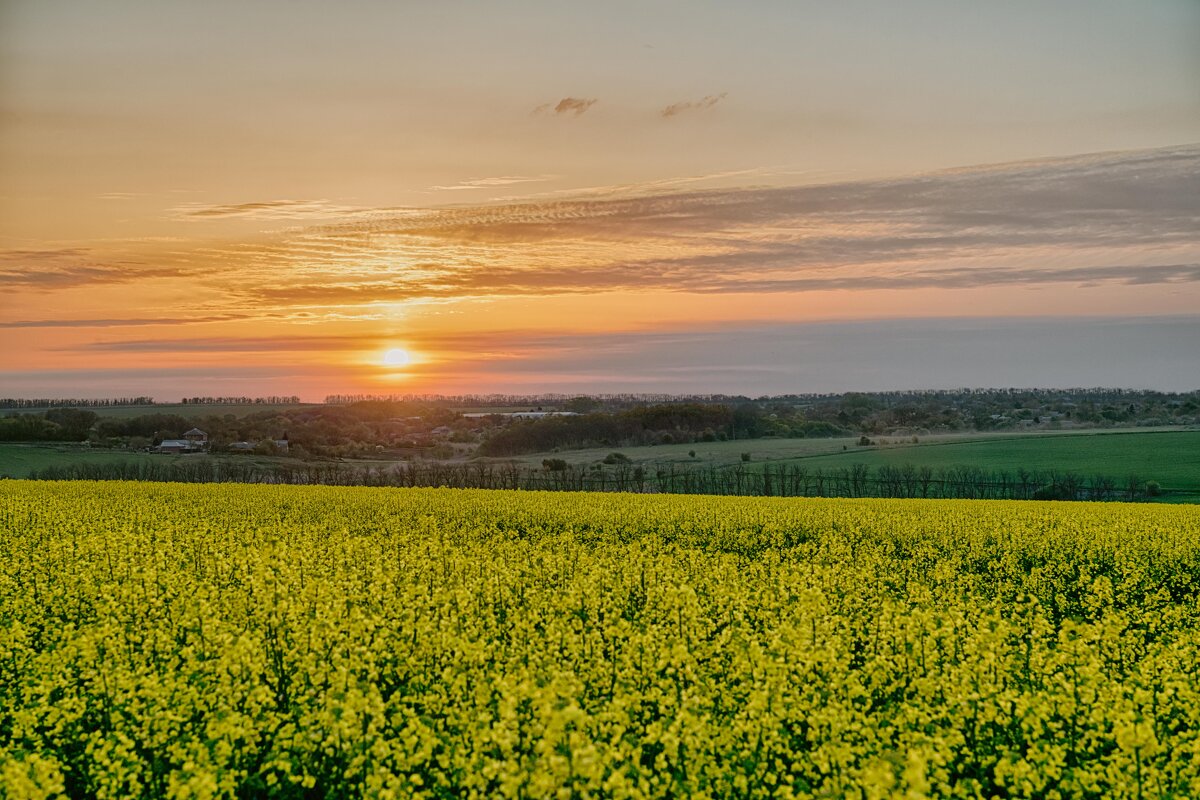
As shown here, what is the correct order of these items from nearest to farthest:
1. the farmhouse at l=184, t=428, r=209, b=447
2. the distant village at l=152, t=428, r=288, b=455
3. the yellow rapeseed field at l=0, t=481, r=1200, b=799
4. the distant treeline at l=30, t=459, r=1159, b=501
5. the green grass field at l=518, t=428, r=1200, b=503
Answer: the yellow rapeseed field at l=0, t=481, r=1200, b=799 < the distant treeline at l=30, t=459, r=1159, b=501 < the green grass field at l=518, t=428, r=1200, b=503 < the distant village at l=152, t=428, r=288, b=455 < the farmhouse at l=184, t=428, r=209, b=447

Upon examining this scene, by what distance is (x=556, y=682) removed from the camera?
8.92 metres

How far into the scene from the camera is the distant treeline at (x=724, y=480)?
7631 centimetres

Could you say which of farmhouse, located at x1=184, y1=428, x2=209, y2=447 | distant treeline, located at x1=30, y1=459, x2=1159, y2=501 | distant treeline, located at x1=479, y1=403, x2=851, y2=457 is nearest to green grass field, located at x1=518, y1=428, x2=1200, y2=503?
distant treeline, located at x1=479, y1=403, x2=851, y2=457

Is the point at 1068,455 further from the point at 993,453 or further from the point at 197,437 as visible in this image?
the point at 197,437

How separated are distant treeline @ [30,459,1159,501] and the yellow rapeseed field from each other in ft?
175

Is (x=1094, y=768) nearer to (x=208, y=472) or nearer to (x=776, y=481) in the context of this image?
(x=776, y=481)

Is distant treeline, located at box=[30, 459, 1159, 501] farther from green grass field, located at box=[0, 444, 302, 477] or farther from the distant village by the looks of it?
the distant village

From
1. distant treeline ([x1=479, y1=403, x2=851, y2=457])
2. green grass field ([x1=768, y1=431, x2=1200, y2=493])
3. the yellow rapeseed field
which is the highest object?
the yellow rapeseed field

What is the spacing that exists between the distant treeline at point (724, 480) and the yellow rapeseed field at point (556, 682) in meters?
53.4

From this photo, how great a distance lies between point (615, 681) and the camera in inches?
436

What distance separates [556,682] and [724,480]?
76251 mm

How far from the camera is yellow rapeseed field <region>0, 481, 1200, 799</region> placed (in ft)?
28.1

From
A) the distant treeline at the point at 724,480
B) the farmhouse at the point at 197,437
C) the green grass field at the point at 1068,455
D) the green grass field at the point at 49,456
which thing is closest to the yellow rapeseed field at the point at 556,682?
the distant treeline at the point at 724,480

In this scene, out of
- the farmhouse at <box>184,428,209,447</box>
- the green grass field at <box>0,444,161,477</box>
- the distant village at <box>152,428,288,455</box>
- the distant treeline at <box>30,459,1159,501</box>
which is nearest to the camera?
the distant treeline at <box>30,459,1159,501</box>
